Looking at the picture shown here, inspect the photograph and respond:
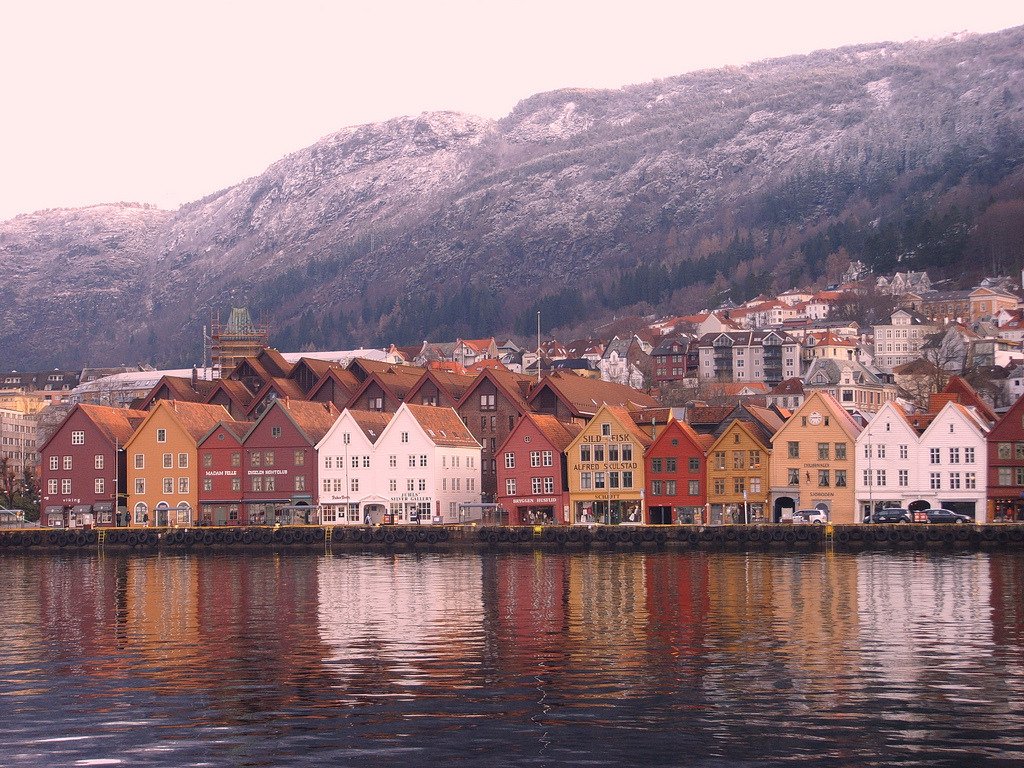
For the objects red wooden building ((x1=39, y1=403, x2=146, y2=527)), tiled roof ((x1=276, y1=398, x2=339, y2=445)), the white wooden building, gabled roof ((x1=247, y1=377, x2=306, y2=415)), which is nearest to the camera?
the white wooden building

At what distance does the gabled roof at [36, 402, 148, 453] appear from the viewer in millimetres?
139875

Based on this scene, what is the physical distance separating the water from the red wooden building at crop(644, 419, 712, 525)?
50.8 meters

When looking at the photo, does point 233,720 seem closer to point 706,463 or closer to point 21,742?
point 21,742

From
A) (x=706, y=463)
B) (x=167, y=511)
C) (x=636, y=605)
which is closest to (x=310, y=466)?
(x=167, y=511)

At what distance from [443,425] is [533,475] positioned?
10.4 m

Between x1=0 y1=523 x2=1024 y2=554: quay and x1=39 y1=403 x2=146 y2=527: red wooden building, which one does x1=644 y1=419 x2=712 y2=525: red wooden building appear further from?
x1=39 y1=403 x2=146 y2=527: red wooden building

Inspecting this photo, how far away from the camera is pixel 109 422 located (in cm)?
14150

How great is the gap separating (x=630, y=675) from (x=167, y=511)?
103025mm

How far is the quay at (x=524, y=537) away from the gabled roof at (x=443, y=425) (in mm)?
13271

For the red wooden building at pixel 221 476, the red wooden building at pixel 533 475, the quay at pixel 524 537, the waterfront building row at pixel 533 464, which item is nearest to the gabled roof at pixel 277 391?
the waterfront building row at pixel 533 464

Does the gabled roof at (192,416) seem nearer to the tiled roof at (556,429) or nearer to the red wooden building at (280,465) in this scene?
the red wooden building at (280,465)

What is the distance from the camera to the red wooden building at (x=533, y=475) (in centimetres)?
12962

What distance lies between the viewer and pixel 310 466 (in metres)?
134

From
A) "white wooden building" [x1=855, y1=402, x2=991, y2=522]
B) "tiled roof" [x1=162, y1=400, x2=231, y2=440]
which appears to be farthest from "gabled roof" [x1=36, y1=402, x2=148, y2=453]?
"white wooden building" [x1=855, y1=402, x2=991, y2=522]
